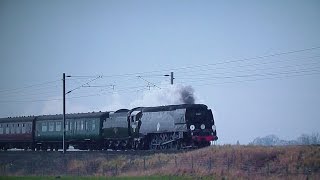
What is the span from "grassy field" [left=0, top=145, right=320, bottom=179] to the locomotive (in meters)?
3.51

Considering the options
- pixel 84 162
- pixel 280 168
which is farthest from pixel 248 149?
pixel 84 162

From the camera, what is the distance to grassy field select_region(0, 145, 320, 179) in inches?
1137

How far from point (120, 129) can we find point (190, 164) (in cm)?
1411

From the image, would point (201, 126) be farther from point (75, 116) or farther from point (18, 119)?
point (18, 119)

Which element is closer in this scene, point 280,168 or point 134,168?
point 280,168

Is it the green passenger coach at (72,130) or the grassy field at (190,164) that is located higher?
the green passenger coach at (72,130)

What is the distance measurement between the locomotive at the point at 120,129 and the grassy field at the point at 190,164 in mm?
3511

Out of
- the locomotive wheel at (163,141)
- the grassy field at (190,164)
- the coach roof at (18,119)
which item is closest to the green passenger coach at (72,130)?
the coach roof at (18,119)

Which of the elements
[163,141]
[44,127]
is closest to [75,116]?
[44,127]

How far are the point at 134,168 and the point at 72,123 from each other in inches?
623

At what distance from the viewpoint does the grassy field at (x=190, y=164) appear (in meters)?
28.9

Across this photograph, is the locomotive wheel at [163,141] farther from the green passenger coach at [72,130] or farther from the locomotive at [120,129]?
the green passenger coach at [72,130]

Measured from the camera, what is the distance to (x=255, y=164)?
30969 mm

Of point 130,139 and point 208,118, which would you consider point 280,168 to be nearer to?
point 208,118
